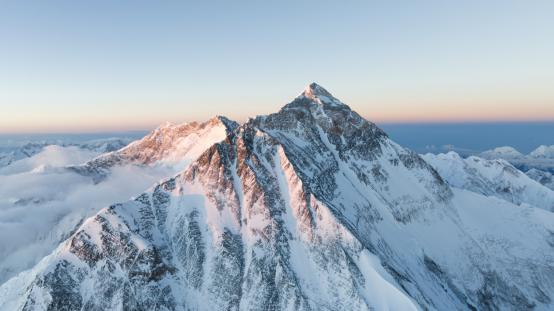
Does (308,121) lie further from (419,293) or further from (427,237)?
(419,293)

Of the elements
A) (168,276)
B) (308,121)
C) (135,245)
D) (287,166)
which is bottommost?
(168,276)

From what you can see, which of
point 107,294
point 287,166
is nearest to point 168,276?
point 107,294

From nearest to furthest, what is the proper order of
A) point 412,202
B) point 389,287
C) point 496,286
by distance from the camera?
point 389,287 → point 496,286 → point 412,202

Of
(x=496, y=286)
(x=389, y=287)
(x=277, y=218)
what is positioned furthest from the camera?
(x=496, y=286)

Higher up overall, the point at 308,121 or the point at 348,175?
the point at 308,121

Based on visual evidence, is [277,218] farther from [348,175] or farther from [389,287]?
[348,175]

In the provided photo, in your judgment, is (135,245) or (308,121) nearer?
(135,245)
